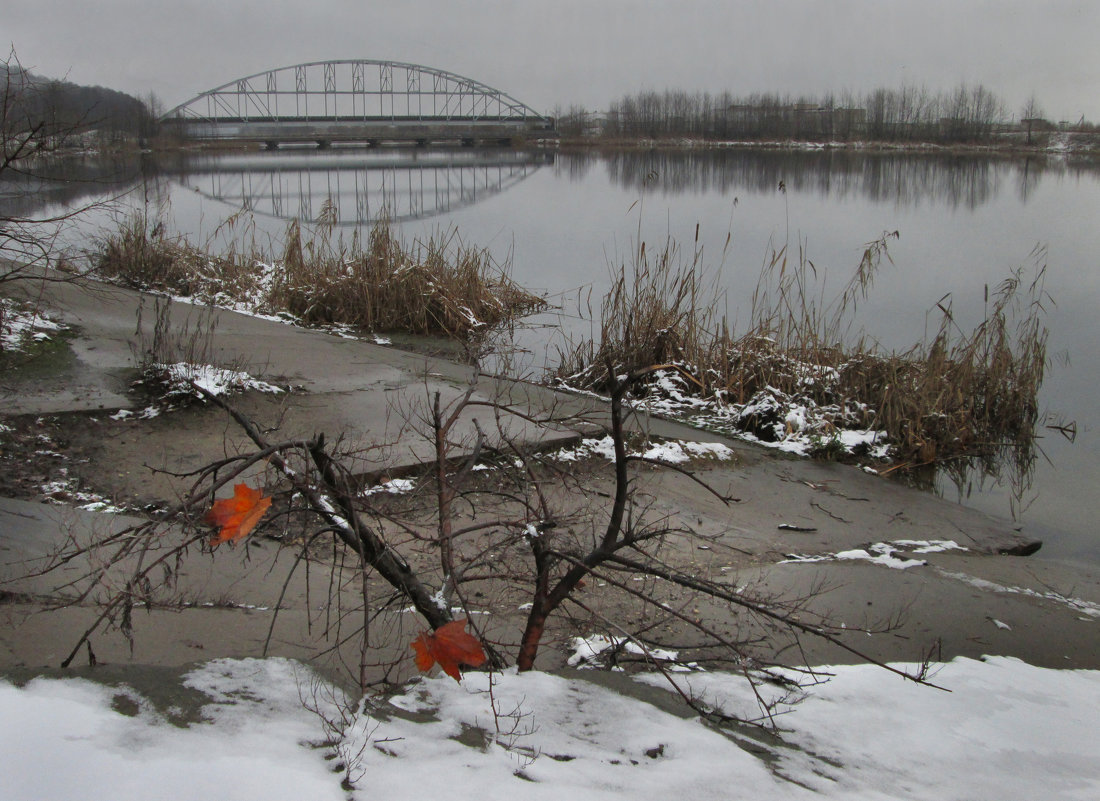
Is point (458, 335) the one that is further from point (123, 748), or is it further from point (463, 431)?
point (123, 748)

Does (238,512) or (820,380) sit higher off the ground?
(238,512)

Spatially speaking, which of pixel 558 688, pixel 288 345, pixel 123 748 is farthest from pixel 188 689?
pixel 288 345

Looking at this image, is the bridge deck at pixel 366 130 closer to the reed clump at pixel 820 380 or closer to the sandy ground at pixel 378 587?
the reed clump at pixel 820 380

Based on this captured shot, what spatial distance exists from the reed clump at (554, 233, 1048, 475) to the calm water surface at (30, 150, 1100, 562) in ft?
1.48

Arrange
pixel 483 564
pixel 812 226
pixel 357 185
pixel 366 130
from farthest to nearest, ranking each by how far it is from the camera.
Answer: pixel 366 130 < pixel 357 185 < pixel 812 226 < pixel 483 564

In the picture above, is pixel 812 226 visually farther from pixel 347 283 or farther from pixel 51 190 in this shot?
pixel 51 190

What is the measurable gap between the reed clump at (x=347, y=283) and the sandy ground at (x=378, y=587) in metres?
3.06

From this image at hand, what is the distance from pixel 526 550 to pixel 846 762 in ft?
5.43

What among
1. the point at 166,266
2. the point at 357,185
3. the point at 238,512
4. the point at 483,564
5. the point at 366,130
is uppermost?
the point at 366,130

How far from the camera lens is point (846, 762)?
198 cm

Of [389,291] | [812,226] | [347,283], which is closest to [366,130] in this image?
[812,226]

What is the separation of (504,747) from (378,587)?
1.37 metres

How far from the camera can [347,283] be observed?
31.7 feet

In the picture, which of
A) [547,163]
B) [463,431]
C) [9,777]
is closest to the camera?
[9,777]
